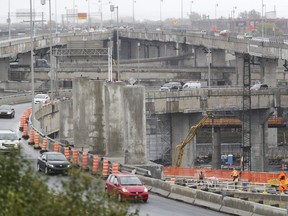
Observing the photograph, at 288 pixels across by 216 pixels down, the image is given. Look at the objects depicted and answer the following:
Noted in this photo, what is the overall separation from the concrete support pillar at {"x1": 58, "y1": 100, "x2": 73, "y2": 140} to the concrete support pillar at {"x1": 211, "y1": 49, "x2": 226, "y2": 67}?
238ft

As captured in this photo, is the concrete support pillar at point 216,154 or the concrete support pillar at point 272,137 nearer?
the concrete support pillar at point 216,154

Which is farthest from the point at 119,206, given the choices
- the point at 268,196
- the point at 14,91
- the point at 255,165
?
the point at 14,91

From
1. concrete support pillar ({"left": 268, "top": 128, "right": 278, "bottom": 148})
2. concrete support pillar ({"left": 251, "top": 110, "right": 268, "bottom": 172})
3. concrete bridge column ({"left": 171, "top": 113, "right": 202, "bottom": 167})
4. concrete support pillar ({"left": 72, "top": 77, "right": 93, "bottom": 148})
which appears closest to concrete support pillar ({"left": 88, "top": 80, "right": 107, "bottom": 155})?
concrete support pillar ({"left": 72, "top": 77, "right": 93, "bottom": 148})

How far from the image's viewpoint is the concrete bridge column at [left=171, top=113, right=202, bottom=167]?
100 m

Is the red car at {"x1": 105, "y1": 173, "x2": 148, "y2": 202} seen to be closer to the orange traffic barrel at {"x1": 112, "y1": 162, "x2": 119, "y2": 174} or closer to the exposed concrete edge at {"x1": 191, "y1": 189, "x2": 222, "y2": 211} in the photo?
the exposed concrete edge at {"x1": 191, "y1": 189, "x2": 222, "y2": 211}

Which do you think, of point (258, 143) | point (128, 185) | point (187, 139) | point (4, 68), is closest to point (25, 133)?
point (128, 185)

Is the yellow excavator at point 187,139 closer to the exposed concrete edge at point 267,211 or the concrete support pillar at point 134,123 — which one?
the concrete support pillar at point 134,123

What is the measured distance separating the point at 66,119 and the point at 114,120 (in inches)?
792

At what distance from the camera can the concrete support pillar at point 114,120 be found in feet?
178

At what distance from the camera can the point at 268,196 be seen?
174 ft

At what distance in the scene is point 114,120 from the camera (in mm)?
54688

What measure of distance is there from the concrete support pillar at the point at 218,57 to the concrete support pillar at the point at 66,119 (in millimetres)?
72457

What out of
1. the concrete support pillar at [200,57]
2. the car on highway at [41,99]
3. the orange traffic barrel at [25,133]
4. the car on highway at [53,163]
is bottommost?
the concrete support pillar at [200,57]

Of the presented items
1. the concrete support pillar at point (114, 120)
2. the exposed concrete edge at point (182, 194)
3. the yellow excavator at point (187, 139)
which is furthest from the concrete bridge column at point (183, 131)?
the exposed concrete edge at point (182, 194)
